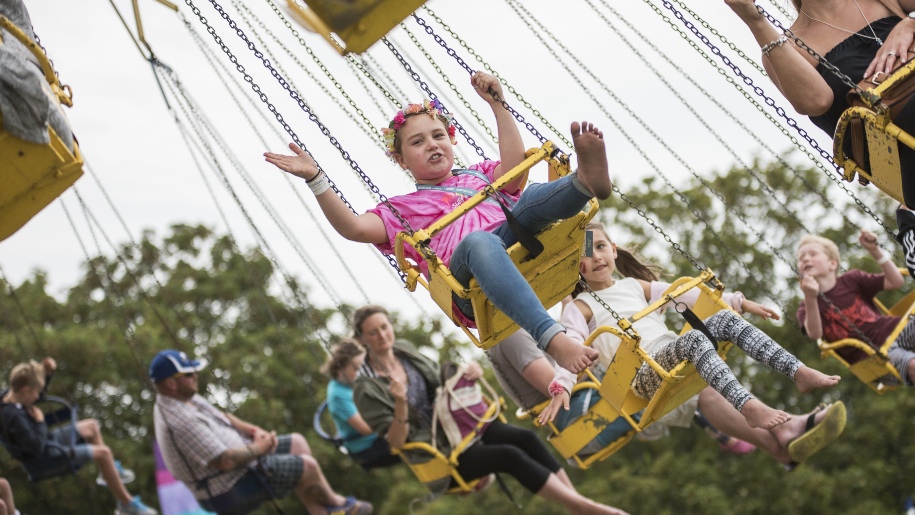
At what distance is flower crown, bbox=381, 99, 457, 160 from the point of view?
5582 mm

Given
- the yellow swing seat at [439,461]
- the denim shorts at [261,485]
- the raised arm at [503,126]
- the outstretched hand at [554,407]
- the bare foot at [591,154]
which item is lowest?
the outstretched hand at [554,407]

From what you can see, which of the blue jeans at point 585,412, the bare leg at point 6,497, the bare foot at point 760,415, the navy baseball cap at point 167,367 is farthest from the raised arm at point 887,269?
the bare leg at point 6,497

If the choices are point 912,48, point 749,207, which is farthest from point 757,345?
point 749,207

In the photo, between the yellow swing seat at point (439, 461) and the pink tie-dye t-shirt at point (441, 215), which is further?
the yellow swing seat at point (439, 461)

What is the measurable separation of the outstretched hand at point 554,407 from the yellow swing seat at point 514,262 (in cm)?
31

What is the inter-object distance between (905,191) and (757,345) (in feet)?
2.77

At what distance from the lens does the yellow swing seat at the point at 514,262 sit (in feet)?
15.5

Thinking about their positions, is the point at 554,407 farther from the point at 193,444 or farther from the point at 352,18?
the point at 193,444

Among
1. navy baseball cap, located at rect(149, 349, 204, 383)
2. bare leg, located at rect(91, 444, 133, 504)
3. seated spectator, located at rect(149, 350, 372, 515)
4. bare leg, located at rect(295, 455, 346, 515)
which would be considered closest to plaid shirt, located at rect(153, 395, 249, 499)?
seated spectator, located at rect(149, 350, 372, 515)

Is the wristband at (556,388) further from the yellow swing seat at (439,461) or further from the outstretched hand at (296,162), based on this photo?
the yellow swing seat at (439,461)

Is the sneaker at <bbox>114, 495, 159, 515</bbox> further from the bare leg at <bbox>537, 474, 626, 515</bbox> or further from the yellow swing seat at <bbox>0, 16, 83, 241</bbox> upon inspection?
the yellow swing seat at <bbox>0, 16, 83, 241</bbox>

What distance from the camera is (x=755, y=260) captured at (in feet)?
52.1

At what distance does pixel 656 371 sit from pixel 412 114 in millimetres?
1506

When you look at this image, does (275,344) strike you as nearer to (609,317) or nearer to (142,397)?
(142,397)
